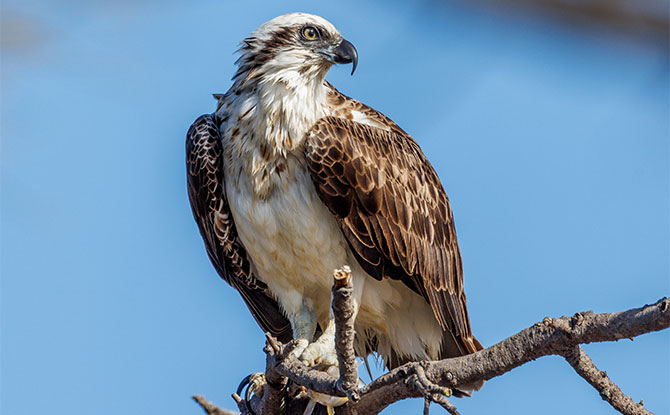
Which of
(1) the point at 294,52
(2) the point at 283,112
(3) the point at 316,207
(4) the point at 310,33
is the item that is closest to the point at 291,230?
(3) the point at 316,207

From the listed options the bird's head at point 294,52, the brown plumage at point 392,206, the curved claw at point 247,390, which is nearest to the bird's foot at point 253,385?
the curved claw at point 247,390

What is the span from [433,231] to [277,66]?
1.91 m

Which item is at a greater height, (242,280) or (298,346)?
(242,280)

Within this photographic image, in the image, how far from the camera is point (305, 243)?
629 centimetres

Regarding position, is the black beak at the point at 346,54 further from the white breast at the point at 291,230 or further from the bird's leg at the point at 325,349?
the bird's leg at the point at 325,349

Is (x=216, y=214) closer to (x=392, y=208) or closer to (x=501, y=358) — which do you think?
(x=392, y=208)

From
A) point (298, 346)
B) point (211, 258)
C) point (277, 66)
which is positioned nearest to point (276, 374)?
point (298, 346)

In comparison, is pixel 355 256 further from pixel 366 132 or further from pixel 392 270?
pixel 366 132

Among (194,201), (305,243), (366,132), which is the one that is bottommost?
(305,243)

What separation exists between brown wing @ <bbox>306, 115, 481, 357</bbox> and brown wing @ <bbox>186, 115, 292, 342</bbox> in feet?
2.96

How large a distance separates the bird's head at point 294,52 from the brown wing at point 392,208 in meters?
0.45

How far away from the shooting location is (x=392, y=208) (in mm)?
6473

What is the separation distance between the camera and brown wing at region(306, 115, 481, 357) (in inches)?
242

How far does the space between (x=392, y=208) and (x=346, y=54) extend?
1262 mm
